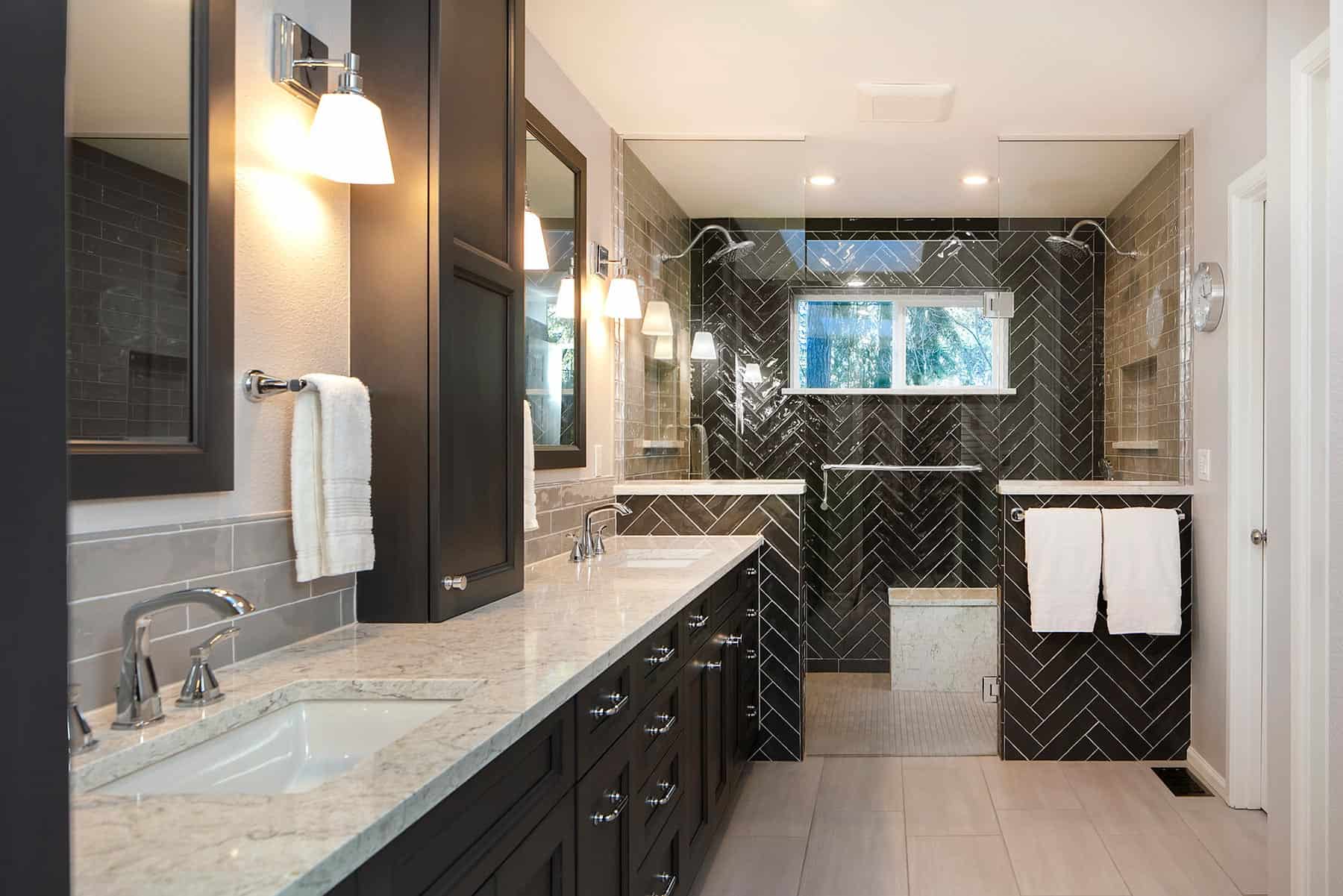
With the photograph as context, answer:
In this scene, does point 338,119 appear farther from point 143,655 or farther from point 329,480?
point 143,655

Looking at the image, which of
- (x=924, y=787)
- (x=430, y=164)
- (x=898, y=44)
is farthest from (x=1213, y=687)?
(x=430, y=164)

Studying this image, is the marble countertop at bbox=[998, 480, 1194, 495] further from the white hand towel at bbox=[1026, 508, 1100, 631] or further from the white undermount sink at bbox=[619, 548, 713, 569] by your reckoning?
the white undermount sink at bbox=[619, 548, 713, 569]

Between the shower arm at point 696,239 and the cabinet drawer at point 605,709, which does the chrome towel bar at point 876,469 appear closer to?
the shower arm at point 696,239

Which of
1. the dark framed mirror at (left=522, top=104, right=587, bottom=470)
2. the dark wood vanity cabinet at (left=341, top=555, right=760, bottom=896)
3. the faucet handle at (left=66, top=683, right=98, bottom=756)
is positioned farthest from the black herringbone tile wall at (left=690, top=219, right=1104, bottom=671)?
the faucet handle at (left=66, top=683, right=98, bottom=756)

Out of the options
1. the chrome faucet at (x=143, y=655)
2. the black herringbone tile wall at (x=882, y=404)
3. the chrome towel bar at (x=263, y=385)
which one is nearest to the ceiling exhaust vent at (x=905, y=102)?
the black herringbone tile wall at (x=882, y=404)

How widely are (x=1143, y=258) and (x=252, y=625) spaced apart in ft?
12.2

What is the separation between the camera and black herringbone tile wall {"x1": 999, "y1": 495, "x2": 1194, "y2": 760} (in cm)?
368

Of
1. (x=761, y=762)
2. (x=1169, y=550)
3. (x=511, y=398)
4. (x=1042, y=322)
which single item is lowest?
(x=761, y=762)

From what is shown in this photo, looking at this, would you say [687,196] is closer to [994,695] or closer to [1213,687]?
[994,695]

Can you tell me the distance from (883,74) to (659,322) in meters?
1.32

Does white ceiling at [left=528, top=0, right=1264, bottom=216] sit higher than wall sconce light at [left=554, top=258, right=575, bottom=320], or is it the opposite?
white ceiling at [left=528, top=0, right=1264, bottom=216]

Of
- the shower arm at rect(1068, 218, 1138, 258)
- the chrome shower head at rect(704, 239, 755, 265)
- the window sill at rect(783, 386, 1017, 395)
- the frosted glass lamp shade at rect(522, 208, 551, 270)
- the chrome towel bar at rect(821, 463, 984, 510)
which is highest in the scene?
the shower arm at rect(1068, 218, 1138, 258)

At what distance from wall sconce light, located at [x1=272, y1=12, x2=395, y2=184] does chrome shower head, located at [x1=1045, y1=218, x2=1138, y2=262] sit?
120 inches

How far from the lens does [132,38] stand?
1.30m
